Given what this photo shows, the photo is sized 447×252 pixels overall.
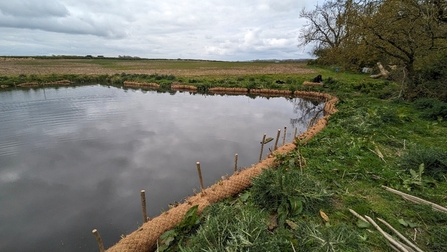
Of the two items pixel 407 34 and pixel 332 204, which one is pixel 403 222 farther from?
pixel 407 34

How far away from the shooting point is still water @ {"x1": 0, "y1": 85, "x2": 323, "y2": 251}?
174 inches

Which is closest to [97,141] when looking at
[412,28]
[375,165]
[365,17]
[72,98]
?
[375,165]

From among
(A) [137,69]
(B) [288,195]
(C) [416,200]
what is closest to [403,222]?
(C) [416,200]

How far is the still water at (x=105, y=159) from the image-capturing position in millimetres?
4414

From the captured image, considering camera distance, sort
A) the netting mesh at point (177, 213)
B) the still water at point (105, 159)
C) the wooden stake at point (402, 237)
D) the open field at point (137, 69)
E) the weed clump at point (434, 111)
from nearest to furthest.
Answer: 1. the wooden stake at point (402, 237)
2. the netting mesh at point (177, 213)
3. the still water at point (105, 159)
4. the weed clump at point (434, 111)
5. the open field at point (137, 69)

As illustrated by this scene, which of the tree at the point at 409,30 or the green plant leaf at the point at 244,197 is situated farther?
the tree at the point at 409,30

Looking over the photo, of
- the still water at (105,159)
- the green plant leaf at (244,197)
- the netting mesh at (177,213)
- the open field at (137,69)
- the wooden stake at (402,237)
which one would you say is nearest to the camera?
the wooden stake at (402,237)

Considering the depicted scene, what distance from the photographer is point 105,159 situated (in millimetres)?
7145

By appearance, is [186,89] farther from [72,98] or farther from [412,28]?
[412,28]

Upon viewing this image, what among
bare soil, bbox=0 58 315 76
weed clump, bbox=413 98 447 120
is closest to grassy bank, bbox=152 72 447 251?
weed clump, bbox=413 98 447 120

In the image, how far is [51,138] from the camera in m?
9.01

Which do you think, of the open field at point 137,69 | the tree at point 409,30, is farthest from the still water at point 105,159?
the open field at point 137,69

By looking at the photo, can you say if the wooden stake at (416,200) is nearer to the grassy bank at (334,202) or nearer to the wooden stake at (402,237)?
the grassy bank at (334,202)

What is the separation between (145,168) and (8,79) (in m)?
26.5
